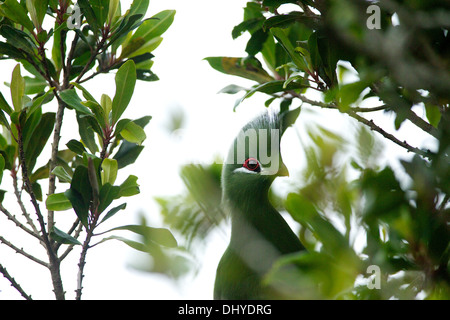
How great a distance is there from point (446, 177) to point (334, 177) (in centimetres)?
23

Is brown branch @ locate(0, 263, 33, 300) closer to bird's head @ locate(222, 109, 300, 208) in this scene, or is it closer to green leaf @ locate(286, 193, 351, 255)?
bird's head @ locate(222, 109, 300, 208)

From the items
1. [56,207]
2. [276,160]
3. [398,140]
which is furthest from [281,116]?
[56,207]

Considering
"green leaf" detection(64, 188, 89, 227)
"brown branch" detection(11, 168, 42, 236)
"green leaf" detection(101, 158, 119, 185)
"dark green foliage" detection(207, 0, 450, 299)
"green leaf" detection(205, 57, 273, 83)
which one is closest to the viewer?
"dark green foliage" detection(207, 0, 450, 299)

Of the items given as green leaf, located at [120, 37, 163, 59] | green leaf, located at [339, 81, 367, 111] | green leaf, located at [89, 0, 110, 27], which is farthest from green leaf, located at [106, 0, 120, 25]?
green leaf, located at [339, 81, 367, 111]

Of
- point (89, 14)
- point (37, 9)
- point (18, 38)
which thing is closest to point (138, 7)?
point (89, 14)

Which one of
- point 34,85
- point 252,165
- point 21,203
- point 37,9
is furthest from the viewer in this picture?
point 34,85

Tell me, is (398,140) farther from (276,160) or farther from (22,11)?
(22,11)

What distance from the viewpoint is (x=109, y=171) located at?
1.80 meters

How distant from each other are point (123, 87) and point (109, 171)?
0.34m

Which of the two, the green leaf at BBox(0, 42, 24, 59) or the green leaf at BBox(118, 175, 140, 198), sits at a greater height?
the green leaf at BBox(0, 42, 24, 59)

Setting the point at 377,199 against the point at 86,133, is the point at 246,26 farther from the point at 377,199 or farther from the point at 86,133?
the point at 377,199

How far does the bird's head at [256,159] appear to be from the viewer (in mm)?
1940

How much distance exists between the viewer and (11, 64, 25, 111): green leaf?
1.92 m

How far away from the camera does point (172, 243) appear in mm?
1555
